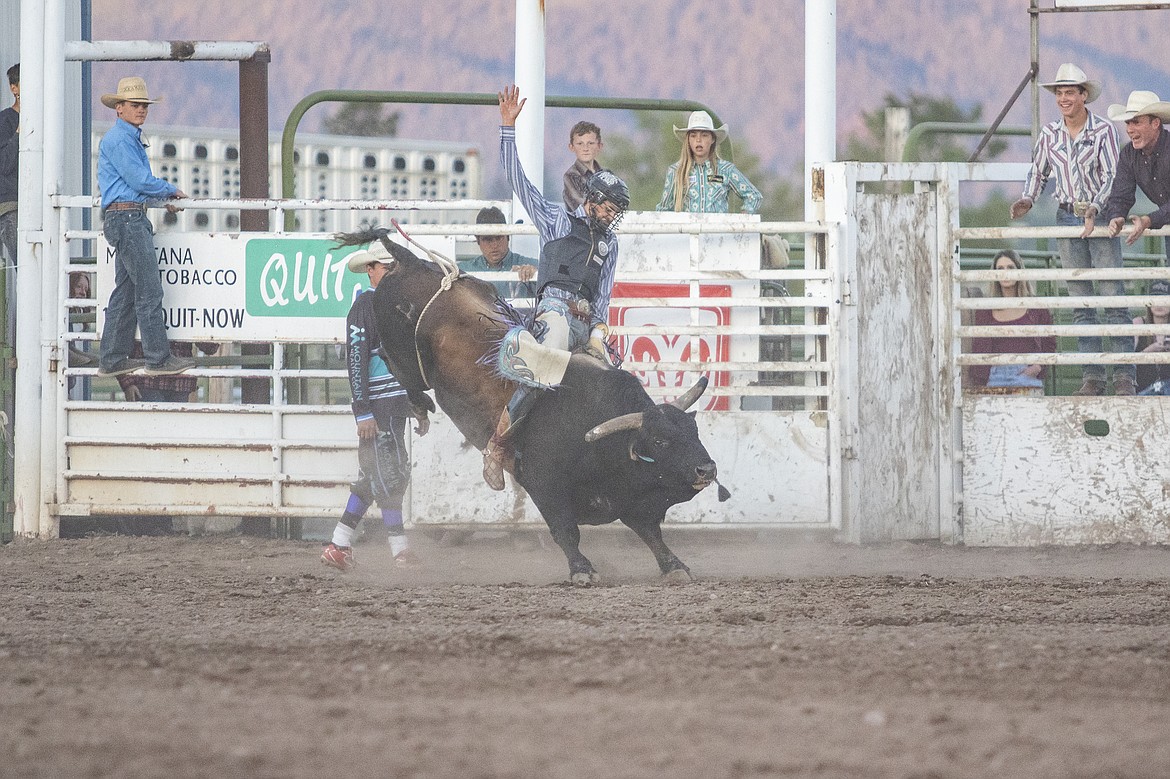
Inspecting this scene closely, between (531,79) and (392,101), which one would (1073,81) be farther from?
(392,101)

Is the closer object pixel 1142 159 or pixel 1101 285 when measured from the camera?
pixel 1142 159

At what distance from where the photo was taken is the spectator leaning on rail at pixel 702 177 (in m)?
9.02

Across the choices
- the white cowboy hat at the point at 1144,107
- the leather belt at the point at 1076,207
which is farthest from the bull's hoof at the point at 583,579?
the white cowboy hat at the point at 1144,107

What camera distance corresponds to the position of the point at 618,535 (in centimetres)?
875

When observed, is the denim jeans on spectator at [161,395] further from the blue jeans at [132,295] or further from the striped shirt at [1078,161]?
the striped shirt at [1078,161]

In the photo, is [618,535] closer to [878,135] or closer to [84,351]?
[84,351]

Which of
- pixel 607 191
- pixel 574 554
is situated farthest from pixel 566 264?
pixel 574 554

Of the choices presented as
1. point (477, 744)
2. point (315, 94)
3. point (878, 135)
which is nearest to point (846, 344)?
point (315, 94)

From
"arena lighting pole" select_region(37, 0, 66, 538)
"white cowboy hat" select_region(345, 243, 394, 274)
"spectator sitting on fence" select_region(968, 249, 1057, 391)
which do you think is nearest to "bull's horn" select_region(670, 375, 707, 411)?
"white cowboy hat" select_region(345, 243, 394, 274)

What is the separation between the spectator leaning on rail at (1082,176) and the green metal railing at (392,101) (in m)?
2.07

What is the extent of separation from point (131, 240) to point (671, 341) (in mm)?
3276

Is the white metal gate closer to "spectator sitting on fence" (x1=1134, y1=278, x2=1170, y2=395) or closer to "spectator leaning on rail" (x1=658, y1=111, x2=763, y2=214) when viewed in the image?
"spectator leaning on rail" (x1=658, y1=111, x2=763, y2=214)

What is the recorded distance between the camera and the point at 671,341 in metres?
8.73

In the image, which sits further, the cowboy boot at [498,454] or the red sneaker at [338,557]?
the red sneaker at [338,557]
